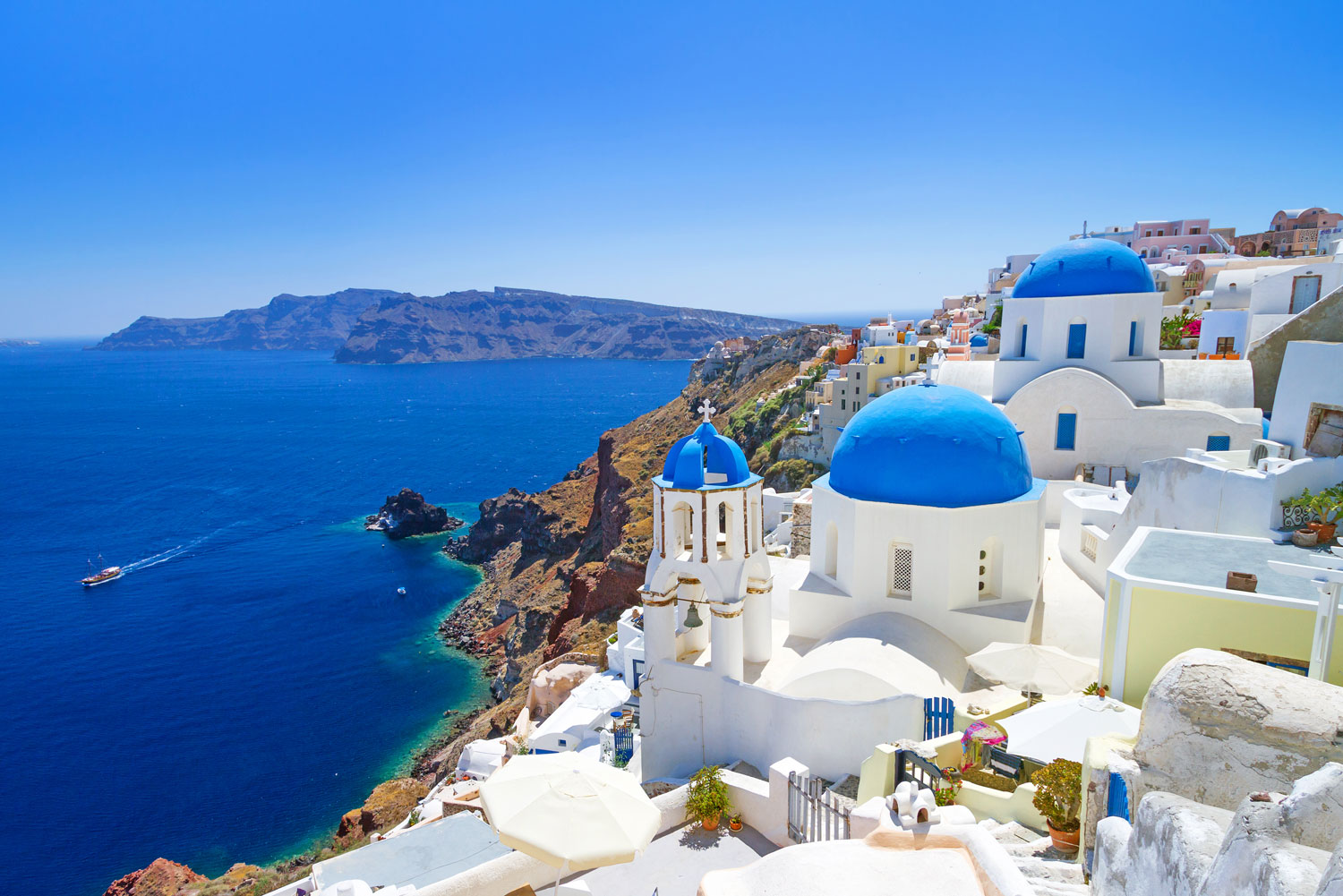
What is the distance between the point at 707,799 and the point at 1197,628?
6.93m

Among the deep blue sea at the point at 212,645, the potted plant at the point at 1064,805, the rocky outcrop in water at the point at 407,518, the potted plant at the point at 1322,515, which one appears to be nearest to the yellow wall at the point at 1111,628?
the potted plant at the point at 1064,805

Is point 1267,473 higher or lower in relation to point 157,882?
higher

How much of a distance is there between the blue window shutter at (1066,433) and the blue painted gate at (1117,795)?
18554 millimetres

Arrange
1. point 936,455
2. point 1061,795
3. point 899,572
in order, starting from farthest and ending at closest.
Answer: point 899,572
point 936,455
point 1061,795

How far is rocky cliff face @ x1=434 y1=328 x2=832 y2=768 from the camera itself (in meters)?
38.7

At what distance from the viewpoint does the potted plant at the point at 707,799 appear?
33.4ft

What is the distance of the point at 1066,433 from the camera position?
22.8 m

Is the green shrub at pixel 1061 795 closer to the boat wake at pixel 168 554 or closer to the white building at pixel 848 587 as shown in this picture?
the white building at pixel 848 587

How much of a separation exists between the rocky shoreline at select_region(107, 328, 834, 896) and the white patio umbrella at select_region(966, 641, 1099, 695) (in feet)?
58.1

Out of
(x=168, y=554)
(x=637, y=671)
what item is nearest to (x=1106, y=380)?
(x=637, y=671)

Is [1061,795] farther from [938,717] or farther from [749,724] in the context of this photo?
[749,724]

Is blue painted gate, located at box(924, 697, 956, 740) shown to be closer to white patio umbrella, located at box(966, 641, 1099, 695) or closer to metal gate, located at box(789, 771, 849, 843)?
white patio umbrella, located at box(966, 641, 1099, 695)

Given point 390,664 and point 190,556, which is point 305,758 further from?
point 190,556

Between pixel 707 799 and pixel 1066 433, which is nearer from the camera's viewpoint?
pixel 707 799
